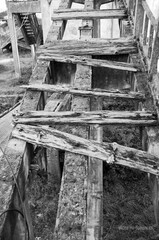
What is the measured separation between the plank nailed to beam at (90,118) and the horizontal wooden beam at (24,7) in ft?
45.1

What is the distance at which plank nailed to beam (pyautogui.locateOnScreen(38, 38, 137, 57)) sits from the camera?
6430mm

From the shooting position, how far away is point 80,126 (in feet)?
13.8

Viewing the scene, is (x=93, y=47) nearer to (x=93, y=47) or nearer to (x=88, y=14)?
(x=93, y=47)

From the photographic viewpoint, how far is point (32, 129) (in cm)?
399

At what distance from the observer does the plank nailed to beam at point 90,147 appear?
3.51m

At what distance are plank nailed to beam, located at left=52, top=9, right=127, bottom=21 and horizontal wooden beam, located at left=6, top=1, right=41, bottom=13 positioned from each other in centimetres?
817

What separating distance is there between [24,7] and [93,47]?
1151 centimetres

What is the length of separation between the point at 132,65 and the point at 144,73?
42 cm

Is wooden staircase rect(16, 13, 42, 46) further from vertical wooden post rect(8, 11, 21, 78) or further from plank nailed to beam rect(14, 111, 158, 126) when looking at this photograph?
plank nailed to beam rect(14, 111, 158, 126)

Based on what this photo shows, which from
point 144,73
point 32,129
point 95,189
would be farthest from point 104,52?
point 95,189

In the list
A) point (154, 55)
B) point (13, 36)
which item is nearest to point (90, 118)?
point (154, 55)

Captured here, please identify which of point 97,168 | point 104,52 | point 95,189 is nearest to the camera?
point 95,189

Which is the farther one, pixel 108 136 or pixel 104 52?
pixel 108 136

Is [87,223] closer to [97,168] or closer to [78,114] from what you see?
[97,168]
